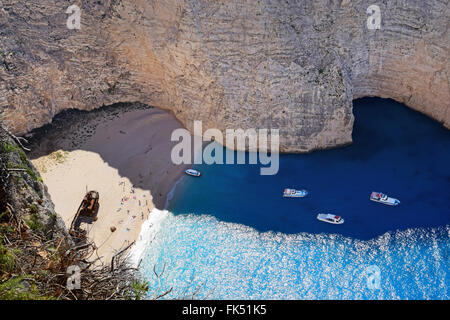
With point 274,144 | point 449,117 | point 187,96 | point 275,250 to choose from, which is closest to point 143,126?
point 187,96

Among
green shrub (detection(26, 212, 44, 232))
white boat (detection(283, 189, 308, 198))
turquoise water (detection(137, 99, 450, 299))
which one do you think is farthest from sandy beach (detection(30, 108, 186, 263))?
green shrub (detection(26, 212, 44, 232))

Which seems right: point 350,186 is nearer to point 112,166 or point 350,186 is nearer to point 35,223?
point 112,166

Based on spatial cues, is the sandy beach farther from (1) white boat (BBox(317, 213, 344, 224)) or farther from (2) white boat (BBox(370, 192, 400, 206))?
(2) white boat (BBox(370, 192, 400, 206))

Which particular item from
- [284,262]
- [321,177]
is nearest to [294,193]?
[321,177]

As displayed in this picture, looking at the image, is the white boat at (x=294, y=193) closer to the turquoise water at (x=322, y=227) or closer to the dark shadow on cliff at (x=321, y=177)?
the dark shadow on cliff at (x=321, y=177)

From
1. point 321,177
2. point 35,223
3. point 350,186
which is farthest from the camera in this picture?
point 321,177
